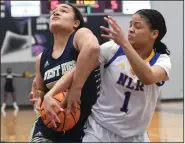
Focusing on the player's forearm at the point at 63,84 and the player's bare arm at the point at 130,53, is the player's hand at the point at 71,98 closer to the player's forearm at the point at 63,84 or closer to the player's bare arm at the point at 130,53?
the player's forearm at the point at 63,84

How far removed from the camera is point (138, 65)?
7.51ft

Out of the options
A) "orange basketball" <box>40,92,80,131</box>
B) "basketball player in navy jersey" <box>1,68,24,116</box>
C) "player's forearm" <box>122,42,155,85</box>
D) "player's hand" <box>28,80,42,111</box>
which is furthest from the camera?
"basketball player in navy jersey" <box>1,68,24,116</box>

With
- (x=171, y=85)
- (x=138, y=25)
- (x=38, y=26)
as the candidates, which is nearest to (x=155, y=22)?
(x=138, y=25)

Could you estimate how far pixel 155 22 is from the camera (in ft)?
8.62

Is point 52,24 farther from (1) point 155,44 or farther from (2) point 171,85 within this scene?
(2) point 171,85

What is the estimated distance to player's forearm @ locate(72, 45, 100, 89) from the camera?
2301mm

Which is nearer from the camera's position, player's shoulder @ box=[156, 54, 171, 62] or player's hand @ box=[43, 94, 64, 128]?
player's hand @ box=[43, 94, 64, 128]

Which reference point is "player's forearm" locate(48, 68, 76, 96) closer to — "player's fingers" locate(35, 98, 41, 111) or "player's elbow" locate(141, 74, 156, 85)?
"player's fingers" locate(35, 98, 41, 111)

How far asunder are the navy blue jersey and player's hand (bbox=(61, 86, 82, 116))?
0.20 metres

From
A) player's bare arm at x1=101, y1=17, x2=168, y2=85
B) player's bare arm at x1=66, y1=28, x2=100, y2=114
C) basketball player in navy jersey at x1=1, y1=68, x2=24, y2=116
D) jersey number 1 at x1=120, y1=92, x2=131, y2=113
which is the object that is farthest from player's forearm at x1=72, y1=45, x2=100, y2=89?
basketball player in navy jersey at x1=1, y1=68, x2=24, y2=116

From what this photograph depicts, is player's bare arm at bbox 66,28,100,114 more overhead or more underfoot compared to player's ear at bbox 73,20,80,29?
more underfoot

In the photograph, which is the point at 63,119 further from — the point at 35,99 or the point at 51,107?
the point at 35,99

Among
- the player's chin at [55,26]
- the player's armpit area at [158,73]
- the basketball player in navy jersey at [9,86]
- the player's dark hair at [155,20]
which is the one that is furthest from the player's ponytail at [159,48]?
the basketball player in navy jersey at [9,86]

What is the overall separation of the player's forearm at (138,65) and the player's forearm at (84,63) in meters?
0.18
